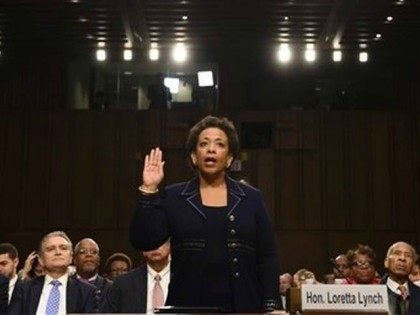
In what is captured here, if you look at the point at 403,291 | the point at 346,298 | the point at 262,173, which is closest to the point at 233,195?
the point at 346,298

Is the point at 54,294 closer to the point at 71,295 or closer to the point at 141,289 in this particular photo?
the point at 71,295

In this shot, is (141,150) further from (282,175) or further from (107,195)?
(282,175)

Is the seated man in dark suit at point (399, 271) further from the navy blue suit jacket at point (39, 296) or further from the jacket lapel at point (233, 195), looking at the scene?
the jacket lapel at point (233, 195)

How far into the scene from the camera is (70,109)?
43.5 ft

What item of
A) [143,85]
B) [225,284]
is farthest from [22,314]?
[143,85]

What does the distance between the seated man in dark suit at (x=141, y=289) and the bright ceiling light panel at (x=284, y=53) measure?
9.26 metres

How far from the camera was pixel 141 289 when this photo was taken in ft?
14.2

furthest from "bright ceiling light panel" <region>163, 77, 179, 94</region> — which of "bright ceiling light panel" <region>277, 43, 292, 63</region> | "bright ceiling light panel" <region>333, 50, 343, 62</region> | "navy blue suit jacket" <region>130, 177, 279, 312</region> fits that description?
"navy blue suit jacket" <region>130, 177, 279, 312</region>

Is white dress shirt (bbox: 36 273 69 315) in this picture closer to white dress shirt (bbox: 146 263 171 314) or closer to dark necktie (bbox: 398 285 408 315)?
white dress shirt (bbox: 146 263 171 314)

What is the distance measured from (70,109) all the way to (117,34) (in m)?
1.84

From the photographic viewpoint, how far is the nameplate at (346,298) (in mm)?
2062

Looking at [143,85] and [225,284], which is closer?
[225,284]

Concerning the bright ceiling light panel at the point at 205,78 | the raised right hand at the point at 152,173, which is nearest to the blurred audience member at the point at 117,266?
the raised right hand at the point at 152,173

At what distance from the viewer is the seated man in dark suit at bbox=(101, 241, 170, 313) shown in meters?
4.23
